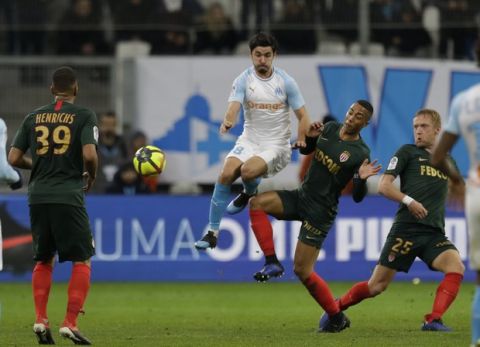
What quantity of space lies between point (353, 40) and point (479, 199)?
45.2 ft

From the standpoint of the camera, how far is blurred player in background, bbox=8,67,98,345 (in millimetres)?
12047

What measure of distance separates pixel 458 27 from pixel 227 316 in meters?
8.86

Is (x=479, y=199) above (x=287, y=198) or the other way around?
above

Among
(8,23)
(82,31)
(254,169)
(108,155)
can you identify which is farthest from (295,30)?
(254,169)

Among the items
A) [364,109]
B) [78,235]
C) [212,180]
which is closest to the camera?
[78,235]

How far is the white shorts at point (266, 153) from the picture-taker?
1334 cm

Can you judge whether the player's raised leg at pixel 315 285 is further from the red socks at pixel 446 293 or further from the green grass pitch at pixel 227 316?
the red socks at pixel 446 293

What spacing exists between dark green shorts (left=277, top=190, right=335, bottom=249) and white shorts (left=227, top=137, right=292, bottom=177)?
349 millimetres

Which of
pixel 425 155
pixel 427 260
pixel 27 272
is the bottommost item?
pixel 27 272

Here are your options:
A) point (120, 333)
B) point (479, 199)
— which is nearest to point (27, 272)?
point (120, 333)

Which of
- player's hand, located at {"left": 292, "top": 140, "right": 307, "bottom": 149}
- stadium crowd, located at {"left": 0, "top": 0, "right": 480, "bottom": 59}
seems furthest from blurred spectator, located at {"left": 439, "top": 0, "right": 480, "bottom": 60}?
player's hand, located at {"left": 292, "top": 140, "right": 307, "bottom": 149}

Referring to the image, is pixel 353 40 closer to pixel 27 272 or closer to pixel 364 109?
pixel 27 272

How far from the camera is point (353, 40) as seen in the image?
890 inches

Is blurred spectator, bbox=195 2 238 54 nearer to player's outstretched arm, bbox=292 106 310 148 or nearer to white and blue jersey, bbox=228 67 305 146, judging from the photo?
white and blue jersey, bbox=228 67 305 146
